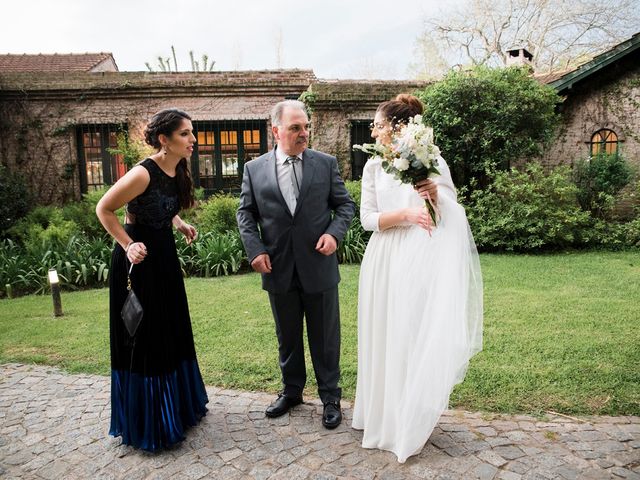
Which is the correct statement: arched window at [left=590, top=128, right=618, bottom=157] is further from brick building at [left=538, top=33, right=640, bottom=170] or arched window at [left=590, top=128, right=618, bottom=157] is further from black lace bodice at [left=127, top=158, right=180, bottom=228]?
black lace bodice at [left=127, top=158, right=180, bottom=228]

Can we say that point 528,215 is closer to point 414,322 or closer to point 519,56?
point 414,322

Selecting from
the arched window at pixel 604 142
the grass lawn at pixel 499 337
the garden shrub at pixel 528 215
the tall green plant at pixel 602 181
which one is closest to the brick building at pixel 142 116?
the garden shrub at pixel 528 215

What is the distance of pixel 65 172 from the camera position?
13195mm

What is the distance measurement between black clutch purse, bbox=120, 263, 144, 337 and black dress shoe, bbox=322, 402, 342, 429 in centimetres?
145

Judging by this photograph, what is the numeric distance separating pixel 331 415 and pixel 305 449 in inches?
14.7

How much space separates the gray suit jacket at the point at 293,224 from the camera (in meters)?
3.41

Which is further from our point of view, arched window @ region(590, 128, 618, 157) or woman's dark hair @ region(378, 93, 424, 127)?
arched window @ region(590, 128, 618, 157)

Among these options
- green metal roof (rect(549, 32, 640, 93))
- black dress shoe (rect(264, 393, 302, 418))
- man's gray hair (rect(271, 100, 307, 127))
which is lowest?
black dress shoe (rect(264, 393, 302, 418))

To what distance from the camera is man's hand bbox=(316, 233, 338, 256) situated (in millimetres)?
3334

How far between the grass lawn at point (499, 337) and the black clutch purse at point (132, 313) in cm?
142

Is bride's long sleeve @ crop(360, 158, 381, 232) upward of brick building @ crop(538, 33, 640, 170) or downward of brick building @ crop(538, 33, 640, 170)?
downward

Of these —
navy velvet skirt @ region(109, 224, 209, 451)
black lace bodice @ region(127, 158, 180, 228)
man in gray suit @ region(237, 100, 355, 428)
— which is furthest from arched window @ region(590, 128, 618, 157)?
navy velvet skirt @ region(109, 224, 209, 451)

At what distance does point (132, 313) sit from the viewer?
9.99ft

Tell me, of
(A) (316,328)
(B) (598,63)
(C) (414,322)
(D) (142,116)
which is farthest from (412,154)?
(D) (142,116)
